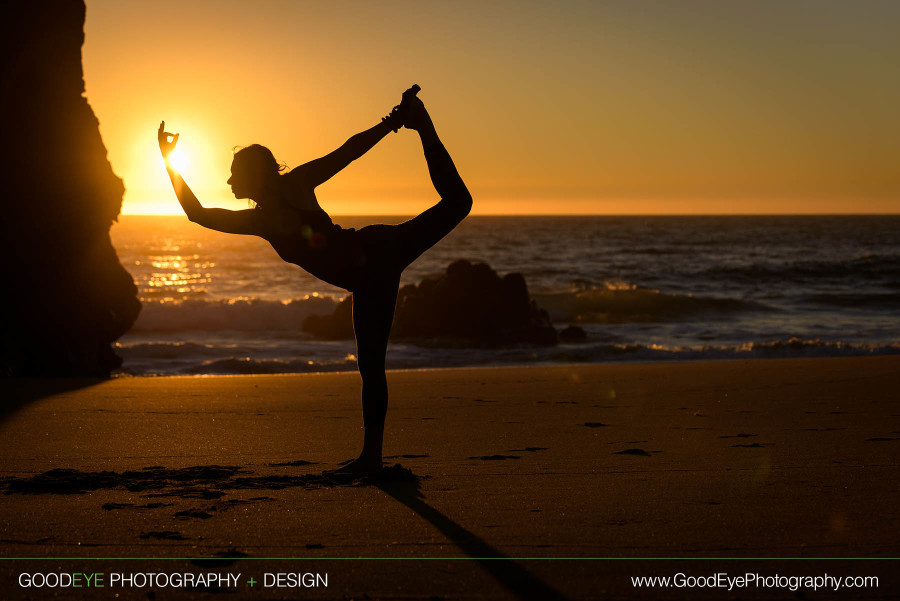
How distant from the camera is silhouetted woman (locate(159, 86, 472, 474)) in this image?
13.0 feet

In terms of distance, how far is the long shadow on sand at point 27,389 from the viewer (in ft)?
22.8

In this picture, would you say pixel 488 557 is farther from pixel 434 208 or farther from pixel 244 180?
pixel 244 180

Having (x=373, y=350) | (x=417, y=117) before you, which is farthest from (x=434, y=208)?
(x=373, y=350)

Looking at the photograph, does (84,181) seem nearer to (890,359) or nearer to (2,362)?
(2,362)

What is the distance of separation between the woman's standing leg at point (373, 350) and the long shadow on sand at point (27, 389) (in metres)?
3.61

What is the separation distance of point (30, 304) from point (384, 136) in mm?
7902

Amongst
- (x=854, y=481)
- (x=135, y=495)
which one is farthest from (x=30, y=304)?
(x=854, y=481)

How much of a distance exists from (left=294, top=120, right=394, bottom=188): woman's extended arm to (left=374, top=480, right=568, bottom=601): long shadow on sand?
1.59 meters

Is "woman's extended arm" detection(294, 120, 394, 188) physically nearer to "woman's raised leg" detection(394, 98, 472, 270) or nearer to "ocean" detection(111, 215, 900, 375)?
"woman's raised leg" detection(394, 98, 472, 270)

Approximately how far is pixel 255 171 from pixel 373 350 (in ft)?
3.51

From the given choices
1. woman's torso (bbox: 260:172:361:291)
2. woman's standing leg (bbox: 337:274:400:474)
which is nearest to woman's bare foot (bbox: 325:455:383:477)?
woman's standing leg (bbox: 337:274:400:474)

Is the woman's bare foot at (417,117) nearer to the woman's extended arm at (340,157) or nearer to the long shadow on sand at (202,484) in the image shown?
the woman's extended arm at (340,157)

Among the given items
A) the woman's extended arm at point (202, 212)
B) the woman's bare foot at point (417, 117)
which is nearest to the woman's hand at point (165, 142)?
the woman's extended arm at point (202, 212)

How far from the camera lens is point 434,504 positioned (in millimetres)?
3709
